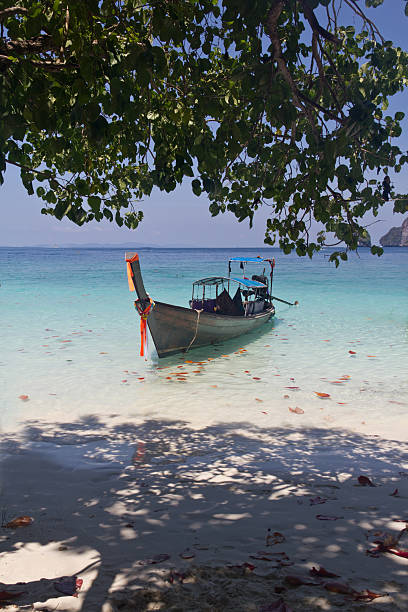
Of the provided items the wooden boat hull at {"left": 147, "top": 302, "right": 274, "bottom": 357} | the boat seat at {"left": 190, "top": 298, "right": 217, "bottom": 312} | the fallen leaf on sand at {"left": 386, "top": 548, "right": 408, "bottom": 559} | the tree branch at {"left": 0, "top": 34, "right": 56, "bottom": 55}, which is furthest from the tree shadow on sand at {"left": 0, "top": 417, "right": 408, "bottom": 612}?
the boat seat at {"left": 190, "top": 298, "right": 217, "bottom": 312}

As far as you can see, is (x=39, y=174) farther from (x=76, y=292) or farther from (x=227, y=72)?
(x=76, y=292)

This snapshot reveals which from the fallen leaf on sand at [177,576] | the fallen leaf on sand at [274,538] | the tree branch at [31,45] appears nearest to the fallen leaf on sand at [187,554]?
the fallen leaf on sand at [177,576]

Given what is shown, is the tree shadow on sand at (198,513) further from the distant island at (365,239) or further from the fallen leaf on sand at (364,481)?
the distant island at (365,239)

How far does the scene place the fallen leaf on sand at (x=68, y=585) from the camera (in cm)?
340

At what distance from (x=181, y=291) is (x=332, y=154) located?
3827 cm

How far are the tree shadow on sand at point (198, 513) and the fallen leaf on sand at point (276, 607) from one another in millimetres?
59

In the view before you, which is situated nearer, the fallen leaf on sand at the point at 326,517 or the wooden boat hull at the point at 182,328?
the fallen leaf on sand at the point at 326,517

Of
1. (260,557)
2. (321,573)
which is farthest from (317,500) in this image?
(321,573)

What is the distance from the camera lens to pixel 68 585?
350cm

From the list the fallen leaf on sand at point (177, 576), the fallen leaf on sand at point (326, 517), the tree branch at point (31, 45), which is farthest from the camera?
the fallen leaf on sand at point (326, 517)

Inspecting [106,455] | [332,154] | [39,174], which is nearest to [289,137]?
[332,154]

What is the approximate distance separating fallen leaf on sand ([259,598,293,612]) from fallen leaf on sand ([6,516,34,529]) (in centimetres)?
263

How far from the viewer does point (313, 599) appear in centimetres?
323

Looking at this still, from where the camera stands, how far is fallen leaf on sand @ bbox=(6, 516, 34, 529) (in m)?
4.66
